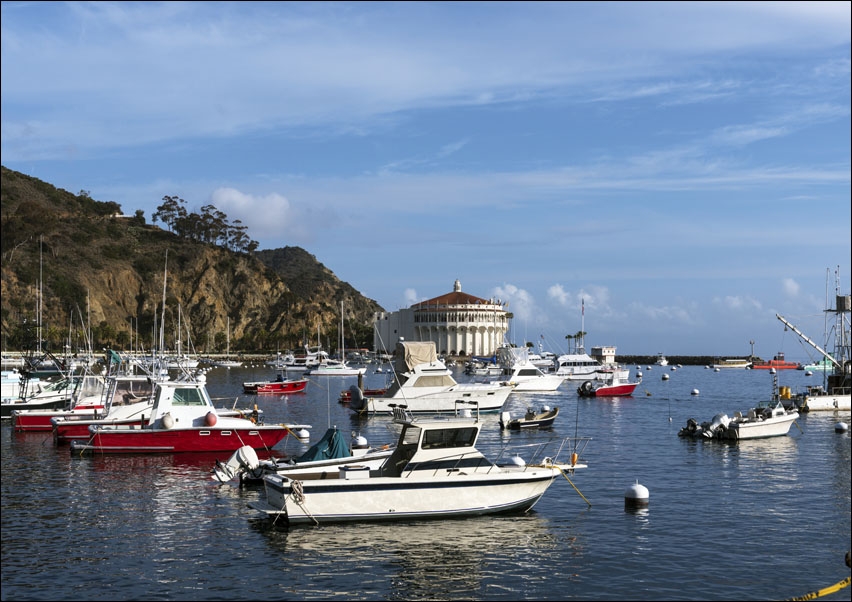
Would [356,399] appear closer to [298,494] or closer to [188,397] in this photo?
[188,397]

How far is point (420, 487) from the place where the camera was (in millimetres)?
26875

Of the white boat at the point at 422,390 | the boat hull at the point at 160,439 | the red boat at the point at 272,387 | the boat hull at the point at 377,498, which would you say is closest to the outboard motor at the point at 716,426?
the white boat at the point at 422,390

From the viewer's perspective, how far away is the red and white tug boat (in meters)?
41.4

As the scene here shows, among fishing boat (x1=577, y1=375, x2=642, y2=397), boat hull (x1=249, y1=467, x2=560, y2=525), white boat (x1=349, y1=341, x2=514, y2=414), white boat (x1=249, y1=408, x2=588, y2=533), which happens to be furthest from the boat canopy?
boat hull (x1=249, y1=467, x2=560, y2=525)

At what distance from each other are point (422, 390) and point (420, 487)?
36352 mm

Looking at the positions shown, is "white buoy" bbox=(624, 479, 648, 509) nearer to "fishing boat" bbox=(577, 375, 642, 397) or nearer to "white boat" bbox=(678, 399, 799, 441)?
"white boat" bbox=(678, 399, 799, 441)

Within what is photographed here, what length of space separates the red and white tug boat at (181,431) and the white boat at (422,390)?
20.5 metres

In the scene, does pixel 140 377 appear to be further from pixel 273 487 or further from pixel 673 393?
pixel 673 393

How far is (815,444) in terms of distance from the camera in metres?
49.2

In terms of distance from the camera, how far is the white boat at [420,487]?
2666 cm

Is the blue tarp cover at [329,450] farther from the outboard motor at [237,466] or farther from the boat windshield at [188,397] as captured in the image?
the boat windshield at [188,397]

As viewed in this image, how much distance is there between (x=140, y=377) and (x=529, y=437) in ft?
75.7

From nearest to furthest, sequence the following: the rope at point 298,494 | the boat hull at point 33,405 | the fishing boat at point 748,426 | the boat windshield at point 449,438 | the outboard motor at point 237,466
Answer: the rope at point 298,494, the boat windshield at point 449,438, the outboard motor at point 237,466, the fishing boat at point 748,426, the boat hull at point 33,405

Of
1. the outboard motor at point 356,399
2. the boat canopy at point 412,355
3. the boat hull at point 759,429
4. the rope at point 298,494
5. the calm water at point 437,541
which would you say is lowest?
the calm water at point 437,541
